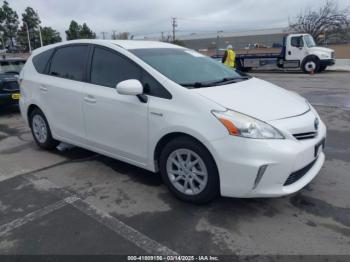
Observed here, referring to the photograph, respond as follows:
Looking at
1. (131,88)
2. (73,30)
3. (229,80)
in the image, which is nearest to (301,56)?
(229,80)

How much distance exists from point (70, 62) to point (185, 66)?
5.54 ft

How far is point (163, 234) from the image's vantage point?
2.73 metres

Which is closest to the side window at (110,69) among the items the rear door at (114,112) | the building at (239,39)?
the rear door at (114,112)

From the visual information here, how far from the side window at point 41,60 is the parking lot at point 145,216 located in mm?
1536

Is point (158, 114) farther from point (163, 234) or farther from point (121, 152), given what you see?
point (163, 234)

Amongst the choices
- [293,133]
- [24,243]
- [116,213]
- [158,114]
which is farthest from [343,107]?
[24,243]

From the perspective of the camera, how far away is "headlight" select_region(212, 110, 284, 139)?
2.72 meters

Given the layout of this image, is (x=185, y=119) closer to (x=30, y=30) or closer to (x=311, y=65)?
(x=311, y=65)

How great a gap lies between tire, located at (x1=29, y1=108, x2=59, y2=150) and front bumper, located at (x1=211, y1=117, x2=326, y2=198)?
3.09 meters

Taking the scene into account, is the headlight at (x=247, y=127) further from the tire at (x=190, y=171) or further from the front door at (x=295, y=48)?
the front door at (x=295, y=48)

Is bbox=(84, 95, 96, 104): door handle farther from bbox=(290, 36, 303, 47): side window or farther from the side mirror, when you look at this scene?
bbox=(290, 36, 303, 47): side window

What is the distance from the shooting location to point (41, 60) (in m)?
4.84

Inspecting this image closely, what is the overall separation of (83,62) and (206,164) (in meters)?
2.25

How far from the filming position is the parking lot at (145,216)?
2.58 metres
